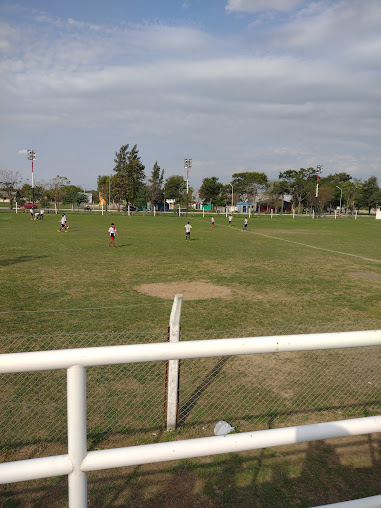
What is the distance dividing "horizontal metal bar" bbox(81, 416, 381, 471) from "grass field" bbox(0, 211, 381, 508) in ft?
6.12

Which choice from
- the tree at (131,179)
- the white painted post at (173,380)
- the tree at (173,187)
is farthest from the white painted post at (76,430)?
the tree at (173,187)

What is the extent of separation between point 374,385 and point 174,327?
3.59 meters

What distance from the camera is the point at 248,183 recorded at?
108812 mm

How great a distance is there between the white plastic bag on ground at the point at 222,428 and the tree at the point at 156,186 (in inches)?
3522

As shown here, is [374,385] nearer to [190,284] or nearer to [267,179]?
[190,284]

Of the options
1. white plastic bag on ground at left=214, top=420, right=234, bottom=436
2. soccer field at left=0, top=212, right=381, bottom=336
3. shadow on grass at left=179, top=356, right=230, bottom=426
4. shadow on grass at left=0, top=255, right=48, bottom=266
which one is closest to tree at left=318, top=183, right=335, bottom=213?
soccer field at left=0, top=212, right=381, bottom=336

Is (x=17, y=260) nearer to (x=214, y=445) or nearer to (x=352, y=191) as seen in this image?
(x=214, y=445)

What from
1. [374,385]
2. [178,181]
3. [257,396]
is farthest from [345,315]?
[178,181]

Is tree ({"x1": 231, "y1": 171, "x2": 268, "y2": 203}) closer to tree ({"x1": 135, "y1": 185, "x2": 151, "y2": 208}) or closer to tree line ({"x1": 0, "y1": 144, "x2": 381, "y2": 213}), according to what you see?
tree line ({"x1": 0, "y1": 144, "x2": 381, "y2": 213})

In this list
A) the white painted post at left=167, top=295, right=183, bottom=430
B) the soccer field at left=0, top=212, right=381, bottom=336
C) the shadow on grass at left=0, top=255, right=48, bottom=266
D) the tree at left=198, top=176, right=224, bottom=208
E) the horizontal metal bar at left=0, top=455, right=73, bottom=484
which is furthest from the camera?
the tree at left=198, top=176, right=224, bottom=208

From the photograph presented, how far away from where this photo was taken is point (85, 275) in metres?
14.6

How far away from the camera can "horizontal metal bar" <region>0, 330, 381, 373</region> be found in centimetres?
170

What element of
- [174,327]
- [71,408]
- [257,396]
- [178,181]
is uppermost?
[178,181]

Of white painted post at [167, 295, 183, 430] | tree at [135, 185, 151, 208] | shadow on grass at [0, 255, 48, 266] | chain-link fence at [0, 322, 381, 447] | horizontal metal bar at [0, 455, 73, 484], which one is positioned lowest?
chain-link fence at [0, 322, 381, 447]
